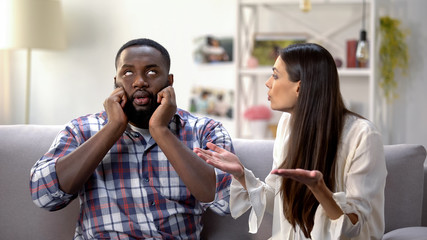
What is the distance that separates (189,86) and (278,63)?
8.83 feet

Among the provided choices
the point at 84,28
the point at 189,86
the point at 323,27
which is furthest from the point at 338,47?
the point at 84,28

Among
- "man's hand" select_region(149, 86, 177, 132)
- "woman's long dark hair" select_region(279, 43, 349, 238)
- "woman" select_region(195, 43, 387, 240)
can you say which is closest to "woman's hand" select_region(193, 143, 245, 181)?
"woman" select_region(195, 43, 387, 240)

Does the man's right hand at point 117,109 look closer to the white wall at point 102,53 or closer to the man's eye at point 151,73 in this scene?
the man's eye at point 151,73

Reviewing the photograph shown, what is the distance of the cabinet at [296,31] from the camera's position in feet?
13.4

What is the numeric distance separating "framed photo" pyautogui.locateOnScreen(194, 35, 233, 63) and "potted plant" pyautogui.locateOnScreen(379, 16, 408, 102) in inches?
40.1

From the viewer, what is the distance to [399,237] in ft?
5.85

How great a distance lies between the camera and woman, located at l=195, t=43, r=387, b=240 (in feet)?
5.09

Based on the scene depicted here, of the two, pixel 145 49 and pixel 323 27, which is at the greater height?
pixel 323 27

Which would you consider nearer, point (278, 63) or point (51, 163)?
point (278, 63)

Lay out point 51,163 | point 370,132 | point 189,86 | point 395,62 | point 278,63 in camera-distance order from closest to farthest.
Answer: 1. point 370,132
2. point 278,63
3. point 51,163
4. point 395,62
5. point 189,86

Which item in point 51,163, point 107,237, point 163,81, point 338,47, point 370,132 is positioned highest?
point 338,47

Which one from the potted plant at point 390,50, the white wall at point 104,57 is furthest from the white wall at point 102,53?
the potted plant at point 390,50

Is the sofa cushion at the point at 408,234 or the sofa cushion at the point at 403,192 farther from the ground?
the sofa cushion at the point at 403,192

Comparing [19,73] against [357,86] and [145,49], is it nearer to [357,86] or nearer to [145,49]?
[357,86]
